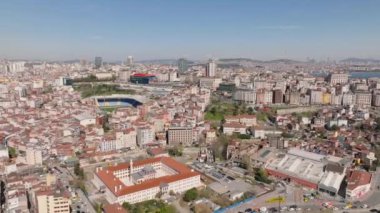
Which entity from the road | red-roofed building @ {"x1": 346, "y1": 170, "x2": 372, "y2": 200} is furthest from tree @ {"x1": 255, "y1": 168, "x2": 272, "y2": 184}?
the road

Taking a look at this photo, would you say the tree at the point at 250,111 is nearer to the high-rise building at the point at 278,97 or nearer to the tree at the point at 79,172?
the high-rise building at the point at 278,97

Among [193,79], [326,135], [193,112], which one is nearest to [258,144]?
[326,135]

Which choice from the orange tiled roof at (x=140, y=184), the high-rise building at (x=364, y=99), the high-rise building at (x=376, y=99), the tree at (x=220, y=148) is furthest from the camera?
the high-rise building at (x=364, y=99)

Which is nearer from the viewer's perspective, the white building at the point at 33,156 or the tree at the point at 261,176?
the tree at the point at 261,176

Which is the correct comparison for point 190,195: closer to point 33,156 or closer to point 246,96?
point 33,156

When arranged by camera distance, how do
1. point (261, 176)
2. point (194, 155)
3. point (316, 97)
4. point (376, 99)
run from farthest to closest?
point (316, 97) → point (376, 99) → point (194, 155) → point (261, 176)

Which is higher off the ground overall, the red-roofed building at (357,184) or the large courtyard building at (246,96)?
the large courtyard building at (246,96)

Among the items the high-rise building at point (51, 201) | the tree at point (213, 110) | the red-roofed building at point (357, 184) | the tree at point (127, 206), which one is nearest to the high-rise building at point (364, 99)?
the tree at point (213, 110)

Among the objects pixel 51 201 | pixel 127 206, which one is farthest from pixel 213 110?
pixel 51 201
